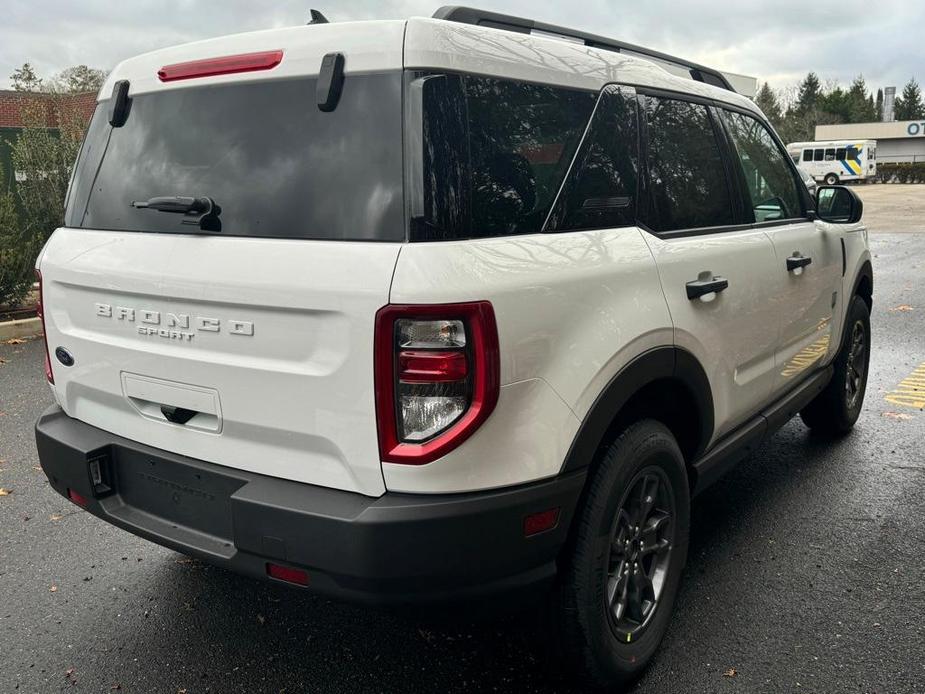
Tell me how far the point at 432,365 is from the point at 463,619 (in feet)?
2.39

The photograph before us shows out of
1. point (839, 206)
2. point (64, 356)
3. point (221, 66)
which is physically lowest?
point (64, 356)

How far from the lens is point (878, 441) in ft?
16.2

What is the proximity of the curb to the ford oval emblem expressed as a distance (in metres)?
6.42

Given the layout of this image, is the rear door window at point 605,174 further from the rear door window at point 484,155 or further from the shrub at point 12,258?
the shrub at point 12,258

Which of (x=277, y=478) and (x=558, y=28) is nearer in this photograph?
(x=277, y=478)

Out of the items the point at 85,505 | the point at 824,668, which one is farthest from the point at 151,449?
the point at 824,668

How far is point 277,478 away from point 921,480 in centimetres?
368

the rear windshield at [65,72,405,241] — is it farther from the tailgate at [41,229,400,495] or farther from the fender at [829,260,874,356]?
the fender at [829,260,874,356]

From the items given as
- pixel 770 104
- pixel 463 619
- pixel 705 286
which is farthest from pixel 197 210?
pixel 770 104

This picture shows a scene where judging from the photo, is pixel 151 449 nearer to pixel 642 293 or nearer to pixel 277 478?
pixel 277 478

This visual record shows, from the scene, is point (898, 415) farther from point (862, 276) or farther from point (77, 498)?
A: point (77, 498)

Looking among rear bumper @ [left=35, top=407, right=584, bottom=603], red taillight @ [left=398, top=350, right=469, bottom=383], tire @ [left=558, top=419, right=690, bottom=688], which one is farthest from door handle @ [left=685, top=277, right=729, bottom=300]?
red taillight @ [left=398, top=350, right=469, bottom=383]

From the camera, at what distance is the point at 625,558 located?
260 cm

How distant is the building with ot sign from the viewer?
70.1m
